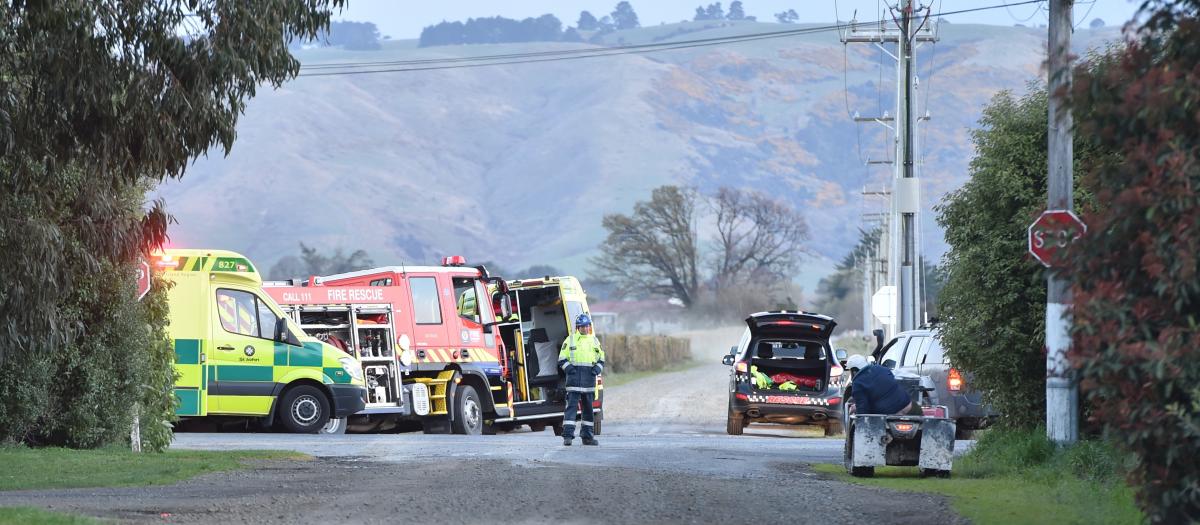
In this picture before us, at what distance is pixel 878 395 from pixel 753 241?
13298 centimetres

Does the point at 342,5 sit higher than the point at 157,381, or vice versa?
the point at 342,5

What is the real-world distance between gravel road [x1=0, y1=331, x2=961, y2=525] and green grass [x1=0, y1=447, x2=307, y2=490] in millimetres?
490

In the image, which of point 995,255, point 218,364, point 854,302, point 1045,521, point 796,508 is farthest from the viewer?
point 854,302

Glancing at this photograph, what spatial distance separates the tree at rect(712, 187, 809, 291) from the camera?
145500 mm

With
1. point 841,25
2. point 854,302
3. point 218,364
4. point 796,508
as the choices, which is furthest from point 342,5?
point 854,302

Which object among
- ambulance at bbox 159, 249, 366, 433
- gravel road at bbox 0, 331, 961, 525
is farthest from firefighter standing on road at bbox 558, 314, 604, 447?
ambulance at bbox 159, 249, 366, 433

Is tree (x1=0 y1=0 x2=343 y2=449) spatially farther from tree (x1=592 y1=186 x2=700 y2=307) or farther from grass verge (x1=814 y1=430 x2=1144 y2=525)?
tree (x1=592 y1=186 x2=700 y2=307)

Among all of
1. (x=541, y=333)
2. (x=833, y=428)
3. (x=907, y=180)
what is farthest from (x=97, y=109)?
(x=907, y=180)

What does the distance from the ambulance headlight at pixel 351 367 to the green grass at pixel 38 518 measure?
40.5 feet

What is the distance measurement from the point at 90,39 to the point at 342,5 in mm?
2217

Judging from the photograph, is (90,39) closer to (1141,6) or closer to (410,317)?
(1141,6)

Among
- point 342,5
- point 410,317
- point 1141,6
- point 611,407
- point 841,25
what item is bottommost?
point 611,407

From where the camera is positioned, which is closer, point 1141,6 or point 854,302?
point 1141,6

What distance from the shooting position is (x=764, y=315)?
1007 inches
